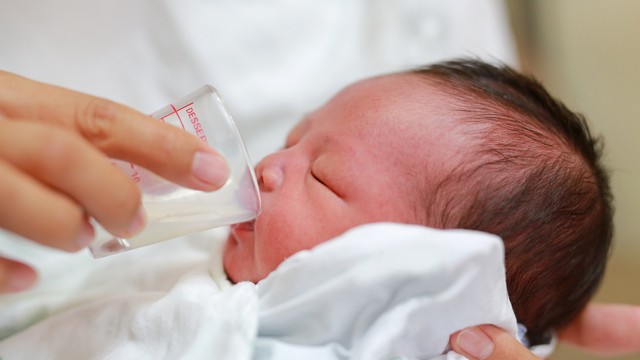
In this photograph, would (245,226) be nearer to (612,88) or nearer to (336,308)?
(336,308)

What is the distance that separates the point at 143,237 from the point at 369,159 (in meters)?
0.34

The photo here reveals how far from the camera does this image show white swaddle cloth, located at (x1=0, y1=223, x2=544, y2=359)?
73 centimetres

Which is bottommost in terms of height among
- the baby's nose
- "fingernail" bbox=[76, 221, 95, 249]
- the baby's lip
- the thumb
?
the thumb

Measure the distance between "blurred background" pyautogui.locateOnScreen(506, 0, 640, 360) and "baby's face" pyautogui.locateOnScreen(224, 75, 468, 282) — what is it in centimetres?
83

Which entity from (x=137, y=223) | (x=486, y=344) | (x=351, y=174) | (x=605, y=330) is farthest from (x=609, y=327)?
(x=137, y=223)

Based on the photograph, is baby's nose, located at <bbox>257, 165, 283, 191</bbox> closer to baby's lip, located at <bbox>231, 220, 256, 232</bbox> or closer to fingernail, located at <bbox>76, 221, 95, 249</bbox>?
baby's lip, located at <bbox>231, 220, 256, 232</bbox>

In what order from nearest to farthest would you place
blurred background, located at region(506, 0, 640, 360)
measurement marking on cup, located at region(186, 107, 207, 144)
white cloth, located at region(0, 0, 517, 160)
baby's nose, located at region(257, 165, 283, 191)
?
measurement marking on cup, located at region(186, 107, 207, 144), baby's nose, located at region(257, 165, 283, 191), white cloth, located at region(0, 0, 517, 160), blurred background, located at region(506, 0, 640, 360)

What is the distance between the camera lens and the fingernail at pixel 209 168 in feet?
1.95

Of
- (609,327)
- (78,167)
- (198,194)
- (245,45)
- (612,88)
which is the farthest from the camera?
(612,88)

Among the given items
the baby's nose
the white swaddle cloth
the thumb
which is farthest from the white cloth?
the thumb

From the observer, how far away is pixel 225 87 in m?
1.31

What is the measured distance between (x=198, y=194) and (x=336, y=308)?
0.23 metres

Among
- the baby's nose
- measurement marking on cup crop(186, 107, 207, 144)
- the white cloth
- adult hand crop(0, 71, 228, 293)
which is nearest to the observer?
adult hand crop(0, 71, 228, 293)

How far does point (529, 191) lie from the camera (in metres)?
0.88
